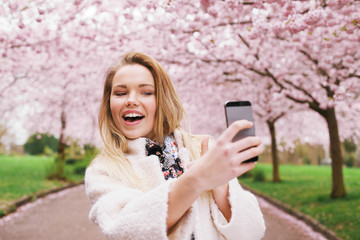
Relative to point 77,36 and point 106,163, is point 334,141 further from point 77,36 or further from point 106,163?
point 106,163

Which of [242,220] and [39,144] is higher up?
[242,220]

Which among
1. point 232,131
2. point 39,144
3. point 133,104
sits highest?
point 133,104

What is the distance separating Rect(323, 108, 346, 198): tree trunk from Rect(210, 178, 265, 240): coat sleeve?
27.0 feet

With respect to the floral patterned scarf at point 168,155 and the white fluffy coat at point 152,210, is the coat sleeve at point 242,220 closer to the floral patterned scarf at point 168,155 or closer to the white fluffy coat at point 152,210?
the white fluffy coat at point 152,210

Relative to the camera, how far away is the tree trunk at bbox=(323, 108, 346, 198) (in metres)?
9.11

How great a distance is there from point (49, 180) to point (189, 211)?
1536 cm

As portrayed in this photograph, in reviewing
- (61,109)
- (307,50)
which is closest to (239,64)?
(307,50)

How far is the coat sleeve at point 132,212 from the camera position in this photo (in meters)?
1.25

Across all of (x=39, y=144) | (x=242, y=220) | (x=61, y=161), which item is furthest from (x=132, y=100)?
(x=39, y=144)

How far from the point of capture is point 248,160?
3.74ft

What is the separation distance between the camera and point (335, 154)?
371 inches

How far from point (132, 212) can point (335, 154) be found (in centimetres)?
914

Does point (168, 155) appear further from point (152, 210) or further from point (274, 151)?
point (274, 151)

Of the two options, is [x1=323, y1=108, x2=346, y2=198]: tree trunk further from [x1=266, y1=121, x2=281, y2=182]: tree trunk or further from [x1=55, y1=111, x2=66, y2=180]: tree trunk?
[x1=55, y1=111, x2=66, y2=180]: tree trunk
